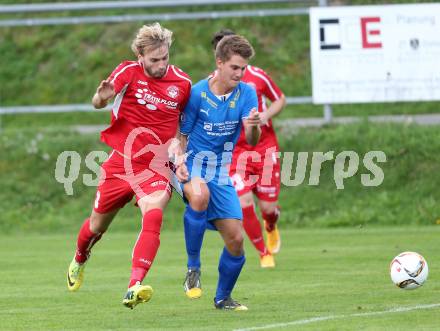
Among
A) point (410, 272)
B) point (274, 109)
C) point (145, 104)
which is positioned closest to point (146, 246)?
point (145, 104)

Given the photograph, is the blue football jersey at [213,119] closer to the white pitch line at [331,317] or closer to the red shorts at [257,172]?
the white pitch line at [331,317]

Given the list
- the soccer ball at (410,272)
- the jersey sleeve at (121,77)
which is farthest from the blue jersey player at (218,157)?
the soccer ball at (410,272)

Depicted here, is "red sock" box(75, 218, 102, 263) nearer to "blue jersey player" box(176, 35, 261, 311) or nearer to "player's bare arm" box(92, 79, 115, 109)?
"blue jersey player" box(176, 35, 261, 311)

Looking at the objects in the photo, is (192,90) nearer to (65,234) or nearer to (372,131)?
(65,234)

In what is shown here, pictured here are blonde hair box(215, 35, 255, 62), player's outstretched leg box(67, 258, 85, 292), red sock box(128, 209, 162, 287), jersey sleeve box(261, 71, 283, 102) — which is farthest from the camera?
jersey sleeve box(261, 71, 283, 102)

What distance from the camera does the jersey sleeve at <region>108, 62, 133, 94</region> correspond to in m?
8.80

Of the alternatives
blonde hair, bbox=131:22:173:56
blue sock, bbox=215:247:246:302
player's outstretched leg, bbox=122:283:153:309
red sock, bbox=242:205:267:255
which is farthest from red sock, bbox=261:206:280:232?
player's outstretched leg, bbox=122:283:153:309

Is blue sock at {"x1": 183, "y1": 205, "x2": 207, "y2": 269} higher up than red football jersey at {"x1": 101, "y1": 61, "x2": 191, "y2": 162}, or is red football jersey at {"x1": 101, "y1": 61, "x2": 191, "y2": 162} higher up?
red football jersey at {"x1": 101, "y1": 61, "x2": 191, "y2": 162}

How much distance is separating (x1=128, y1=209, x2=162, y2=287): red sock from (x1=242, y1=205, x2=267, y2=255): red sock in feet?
12.2

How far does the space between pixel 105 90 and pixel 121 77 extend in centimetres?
44

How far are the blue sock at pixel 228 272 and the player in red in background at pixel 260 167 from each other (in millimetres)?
3316

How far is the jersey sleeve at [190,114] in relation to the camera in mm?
8750

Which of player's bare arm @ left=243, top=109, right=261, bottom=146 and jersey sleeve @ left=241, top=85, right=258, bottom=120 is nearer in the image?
player's bare arm @ left=243, top=109, right=261, bottom=146

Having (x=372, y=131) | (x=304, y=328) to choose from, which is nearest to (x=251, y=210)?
(x=304, y=328)
